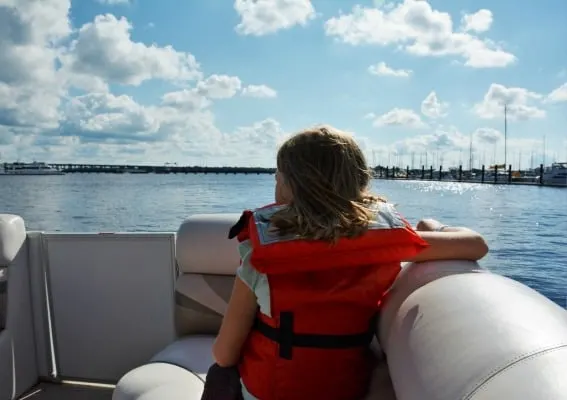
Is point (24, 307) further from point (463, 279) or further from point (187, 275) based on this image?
point (463, 279)

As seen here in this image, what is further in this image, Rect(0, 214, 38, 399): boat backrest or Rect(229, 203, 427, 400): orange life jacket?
Rect(0, 214, 38, 399): boat backrest

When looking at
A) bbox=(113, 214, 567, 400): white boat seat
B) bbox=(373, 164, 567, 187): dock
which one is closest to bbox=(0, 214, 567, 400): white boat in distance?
bbox=(113, 214, 567, 400): white boat seat

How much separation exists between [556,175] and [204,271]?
176 feet

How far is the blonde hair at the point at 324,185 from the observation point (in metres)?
1.10

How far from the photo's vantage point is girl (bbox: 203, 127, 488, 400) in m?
1.07

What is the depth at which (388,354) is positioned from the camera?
1.19 meters

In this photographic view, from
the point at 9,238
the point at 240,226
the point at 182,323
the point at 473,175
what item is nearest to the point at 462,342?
the point at 240,226

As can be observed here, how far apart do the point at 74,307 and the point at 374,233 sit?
226 cm

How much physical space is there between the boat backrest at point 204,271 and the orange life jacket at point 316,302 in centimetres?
102

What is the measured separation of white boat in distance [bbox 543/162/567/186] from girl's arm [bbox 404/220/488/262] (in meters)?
49.9

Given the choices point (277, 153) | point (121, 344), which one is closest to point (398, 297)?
point (277, 153)

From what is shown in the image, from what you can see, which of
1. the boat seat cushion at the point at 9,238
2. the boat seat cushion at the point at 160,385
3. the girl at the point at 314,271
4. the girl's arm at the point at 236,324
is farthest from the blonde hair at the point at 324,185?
the boat seat cushion at the point at 9,238

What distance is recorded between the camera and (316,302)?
1095 millimetres

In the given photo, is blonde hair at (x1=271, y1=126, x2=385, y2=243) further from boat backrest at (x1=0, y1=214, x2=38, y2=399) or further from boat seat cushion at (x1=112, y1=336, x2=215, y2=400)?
boat backrest at (x1=0, y1=214, x2=38, y2=399)
